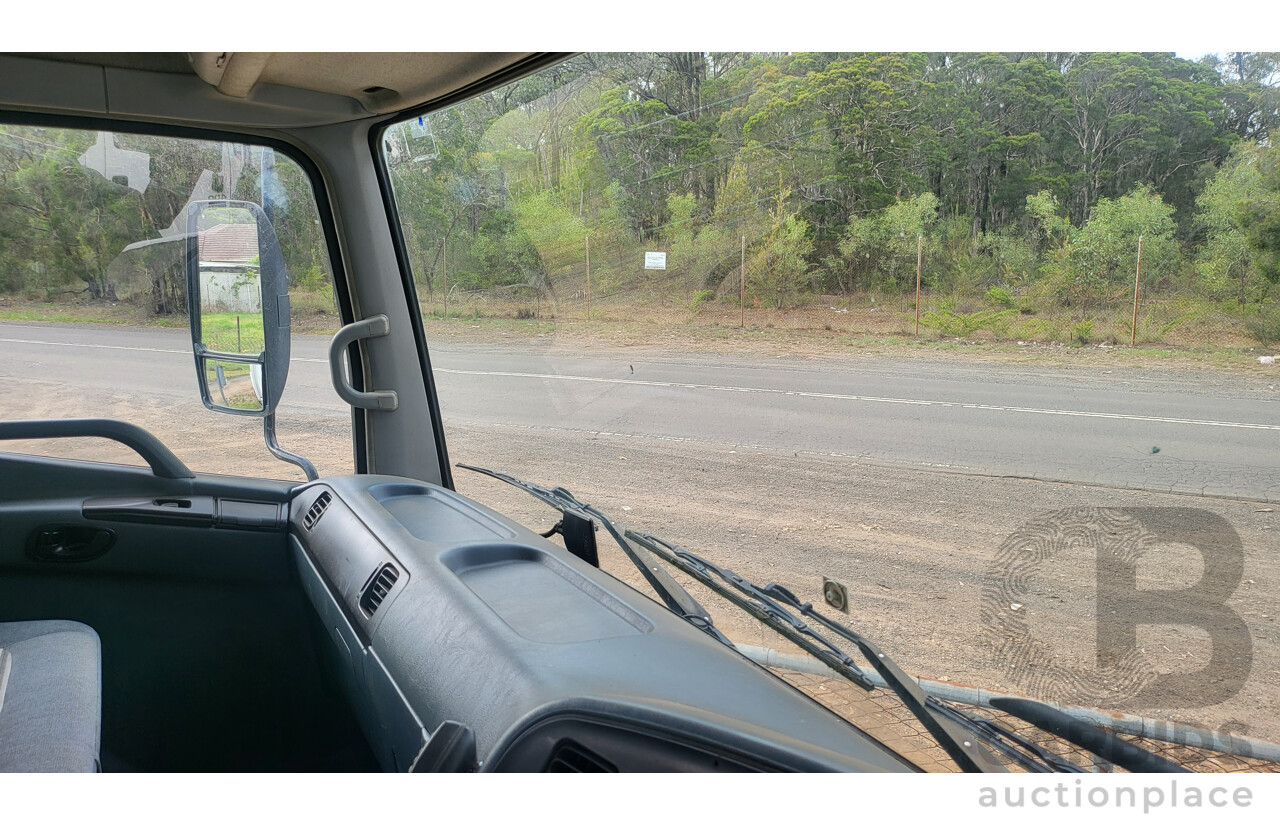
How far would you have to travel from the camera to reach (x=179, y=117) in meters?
2.42

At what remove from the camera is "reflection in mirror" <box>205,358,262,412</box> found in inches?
107

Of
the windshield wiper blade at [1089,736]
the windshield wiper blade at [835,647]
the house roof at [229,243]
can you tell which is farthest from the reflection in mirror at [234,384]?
the windshield wiper blade at [1089,736]

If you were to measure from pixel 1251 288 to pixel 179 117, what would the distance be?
2.60m

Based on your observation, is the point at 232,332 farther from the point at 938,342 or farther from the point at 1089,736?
the point at 1089,736

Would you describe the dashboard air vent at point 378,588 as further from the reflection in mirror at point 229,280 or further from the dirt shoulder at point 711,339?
the reflection in mirror at point 229,280

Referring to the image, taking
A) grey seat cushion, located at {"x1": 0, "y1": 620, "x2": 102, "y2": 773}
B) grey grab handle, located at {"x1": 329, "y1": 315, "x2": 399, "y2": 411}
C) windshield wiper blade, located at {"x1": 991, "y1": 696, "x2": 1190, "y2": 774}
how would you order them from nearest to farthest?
windshield wiper blade, located at {"x1": 991, "y1": 696, "x2": 1190, "y2": 774} < grey seat cushion, located at {"x1": 0, "y1": 620, "x2": 102, "y2": 773} < grey grab handle, located at {"x1": 329, "y1": 315, "x2": 399, "y2": 411}

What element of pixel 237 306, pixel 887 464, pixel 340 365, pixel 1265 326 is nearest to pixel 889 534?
pixel 887 464

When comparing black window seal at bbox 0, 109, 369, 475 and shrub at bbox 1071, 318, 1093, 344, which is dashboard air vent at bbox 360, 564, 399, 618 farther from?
shrub at bbox 1071, 318, 1093, 344

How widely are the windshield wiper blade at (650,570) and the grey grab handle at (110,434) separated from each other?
115 cm

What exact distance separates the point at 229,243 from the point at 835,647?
7.21 feet

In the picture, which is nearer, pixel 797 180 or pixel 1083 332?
pixel 1083 332

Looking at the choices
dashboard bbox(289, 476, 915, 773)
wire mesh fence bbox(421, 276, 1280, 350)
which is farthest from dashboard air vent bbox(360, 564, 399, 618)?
wire mesh fence bbox(421, 276, 1280, 350)

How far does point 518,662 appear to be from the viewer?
146 centimetres

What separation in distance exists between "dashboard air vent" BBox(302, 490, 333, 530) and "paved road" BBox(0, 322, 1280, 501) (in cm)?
45
